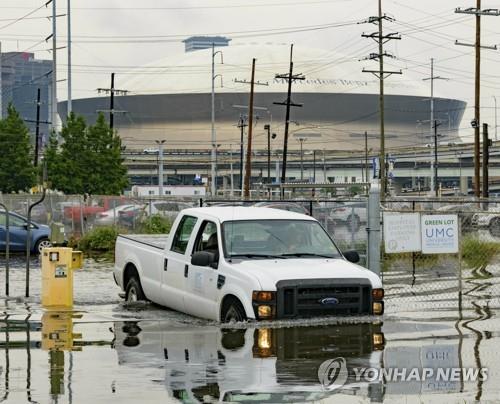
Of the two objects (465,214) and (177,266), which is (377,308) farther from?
(465,214)

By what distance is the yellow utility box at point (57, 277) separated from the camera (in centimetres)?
1758

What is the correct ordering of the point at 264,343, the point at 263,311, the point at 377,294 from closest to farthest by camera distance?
the point at 264,343 < the point at 263,311 < the point at 377,294

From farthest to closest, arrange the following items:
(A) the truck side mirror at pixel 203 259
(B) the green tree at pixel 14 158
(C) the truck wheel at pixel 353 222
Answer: (B) the green tree at pixel 14 158 → (C) the truck wheel at pixel 353 222 → (A) the truck side mirror at pixel 203 259

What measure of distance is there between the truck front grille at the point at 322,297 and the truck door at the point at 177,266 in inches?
81.6

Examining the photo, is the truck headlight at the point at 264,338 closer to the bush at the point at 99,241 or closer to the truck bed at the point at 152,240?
the truck bed at the point at 152,240

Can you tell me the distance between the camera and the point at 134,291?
17.7m

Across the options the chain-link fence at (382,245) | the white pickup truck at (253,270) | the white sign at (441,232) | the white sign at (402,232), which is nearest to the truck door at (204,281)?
the white pickup truck at (253,270)

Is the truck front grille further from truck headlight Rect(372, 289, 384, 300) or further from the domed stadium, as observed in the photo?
the domed stadium

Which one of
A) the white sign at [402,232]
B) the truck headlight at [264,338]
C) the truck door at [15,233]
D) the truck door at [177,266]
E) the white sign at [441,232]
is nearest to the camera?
the truck headlight at [264,338]

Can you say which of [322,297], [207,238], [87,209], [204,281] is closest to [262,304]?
[322,297]

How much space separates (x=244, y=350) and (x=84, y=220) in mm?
26944

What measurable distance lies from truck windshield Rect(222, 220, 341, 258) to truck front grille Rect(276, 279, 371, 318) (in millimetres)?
1015

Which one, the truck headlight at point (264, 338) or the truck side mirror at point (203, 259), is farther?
the truck side mirror at point (203, 259)

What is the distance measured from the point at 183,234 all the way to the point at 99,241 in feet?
65.1
